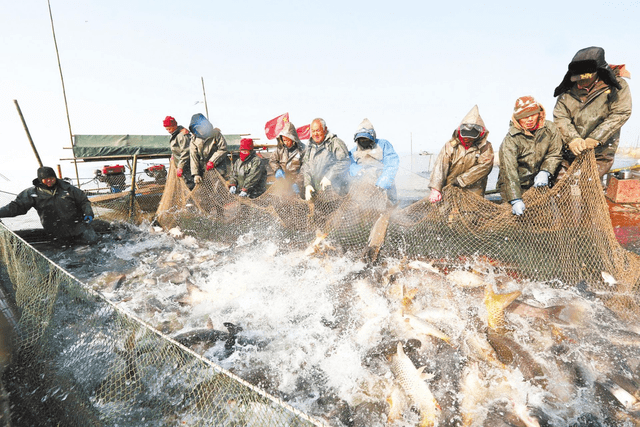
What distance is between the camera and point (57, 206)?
7293mm

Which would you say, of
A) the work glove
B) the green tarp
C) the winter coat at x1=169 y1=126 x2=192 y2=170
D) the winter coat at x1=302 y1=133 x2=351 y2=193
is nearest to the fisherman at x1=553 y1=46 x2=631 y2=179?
the work glove

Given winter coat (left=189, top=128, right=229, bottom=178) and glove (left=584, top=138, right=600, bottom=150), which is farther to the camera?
winter coat (left=189, top=128, right=229, bottom=178)

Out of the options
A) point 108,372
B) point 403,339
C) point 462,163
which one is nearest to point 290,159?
point 462,163

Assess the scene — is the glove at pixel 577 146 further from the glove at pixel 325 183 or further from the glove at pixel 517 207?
the glove at pixel 325 183

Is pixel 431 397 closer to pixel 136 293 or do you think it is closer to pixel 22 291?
pixel 136 293

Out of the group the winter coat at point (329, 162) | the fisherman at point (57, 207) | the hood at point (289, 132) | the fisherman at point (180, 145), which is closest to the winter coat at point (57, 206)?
the fisherman at point (57, 207)

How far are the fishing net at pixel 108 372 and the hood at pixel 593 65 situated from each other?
17.4ft

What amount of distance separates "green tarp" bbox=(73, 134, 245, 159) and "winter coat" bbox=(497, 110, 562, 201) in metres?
10.6

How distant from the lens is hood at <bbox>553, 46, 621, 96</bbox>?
3.98 m

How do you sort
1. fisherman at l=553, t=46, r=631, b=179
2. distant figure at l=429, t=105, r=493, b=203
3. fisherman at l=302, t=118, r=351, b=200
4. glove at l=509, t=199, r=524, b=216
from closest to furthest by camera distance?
fisherman at l=553, t=46, r=631, b=179, glove at l=509, t=199, r=524, b=216, distant figure at l=429, t=105, r=493, b=203, fisherman at l=302, t=118, r=351, b=200

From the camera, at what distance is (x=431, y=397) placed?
111 inches

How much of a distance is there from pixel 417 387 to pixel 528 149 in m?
3.58

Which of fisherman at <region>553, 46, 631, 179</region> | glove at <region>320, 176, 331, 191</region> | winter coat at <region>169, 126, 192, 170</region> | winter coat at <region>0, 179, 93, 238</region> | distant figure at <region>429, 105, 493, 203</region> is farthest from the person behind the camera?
winter coat at <region>169, 126, 192, 170</region>

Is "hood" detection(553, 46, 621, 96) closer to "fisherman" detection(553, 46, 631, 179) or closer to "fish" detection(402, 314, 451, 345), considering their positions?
"fisherman" detection(553, 46, 631, 179)
